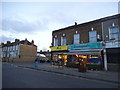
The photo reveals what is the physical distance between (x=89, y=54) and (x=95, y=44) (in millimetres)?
1762

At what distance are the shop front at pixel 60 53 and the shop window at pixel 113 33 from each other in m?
7.99

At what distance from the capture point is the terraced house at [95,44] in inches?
630

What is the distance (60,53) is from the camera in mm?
22281

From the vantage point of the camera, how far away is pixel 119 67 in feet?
49.7

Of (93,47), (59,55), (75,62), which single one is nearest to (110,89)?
(93,47)

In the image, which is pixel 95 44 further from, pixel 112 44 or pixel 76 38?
pixel 76 38

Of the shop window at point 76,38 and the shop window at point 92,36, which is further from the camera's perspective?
the shop window at point 76,38

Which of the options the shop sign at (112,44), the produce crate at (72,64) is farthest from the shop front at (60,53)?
the shop sign at (112,44)

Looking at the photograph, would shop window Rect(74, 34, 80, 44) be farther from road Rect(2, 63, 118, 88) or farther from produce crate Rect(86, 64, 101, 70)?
road Rect(2, 63, 118, 88)

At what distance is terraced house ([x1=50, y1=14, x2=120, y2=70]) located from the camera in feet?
52.5

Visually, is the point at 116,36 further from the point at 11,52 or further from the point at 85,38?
the point at 11,52

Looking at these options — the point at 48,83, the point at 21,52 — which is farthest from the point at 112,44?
the point at 21,52

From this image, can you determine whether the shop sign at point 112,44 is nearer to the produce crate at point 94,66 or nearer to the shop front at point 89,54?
the shop front at point 89,54

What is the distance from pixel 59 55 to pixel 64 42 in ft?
9.24
